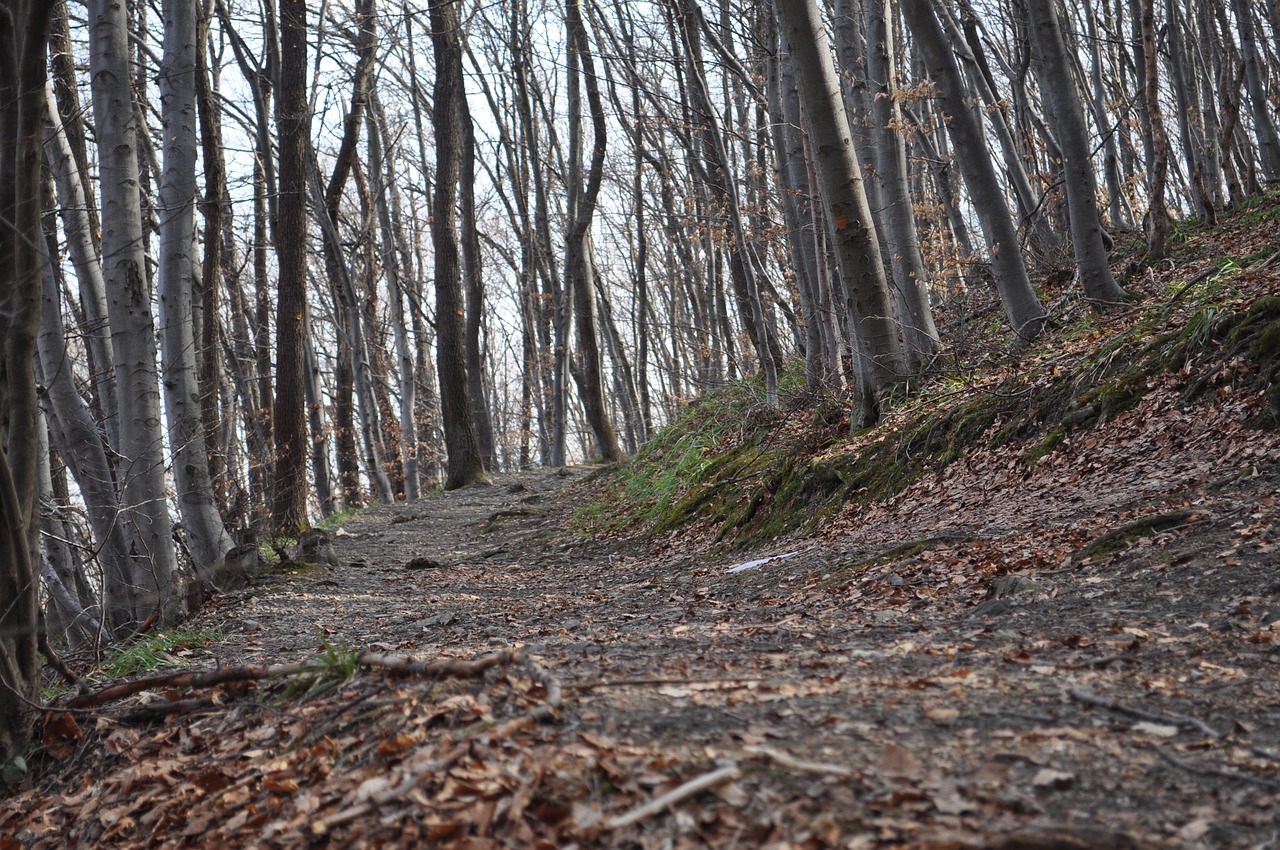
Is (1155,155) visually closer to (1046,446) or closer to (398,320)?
(1046,446)

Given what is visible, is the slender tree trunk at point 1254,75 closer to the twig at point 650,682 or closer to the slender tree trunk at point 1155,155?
the slender tree trunk at point 1155,155

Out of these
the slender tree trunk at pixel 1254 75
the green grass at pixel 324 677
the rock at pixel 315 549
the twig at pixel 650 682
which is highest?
the slender tree trunk at pixel 1254 75

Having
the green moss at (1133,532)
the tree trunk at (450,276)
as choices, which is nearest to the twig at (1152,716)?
the green moss at (1133,532)

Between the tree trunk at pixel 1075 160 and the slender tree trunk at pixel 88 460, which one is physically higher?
the tree trunk at pixel 1075 160

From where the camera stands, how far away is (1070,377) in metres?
6.20

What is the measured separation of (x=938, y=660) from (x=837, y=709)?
728 mm

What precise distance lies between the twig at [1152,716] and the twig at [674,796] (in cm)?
118

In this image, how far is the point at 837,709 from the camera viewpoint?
2.63 meters

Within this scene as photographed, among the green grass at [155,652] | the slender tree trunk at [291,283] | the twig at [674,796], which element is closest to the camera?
the twig at [674,796]

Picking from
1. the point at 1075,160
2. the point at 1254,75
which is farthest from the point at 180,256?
the point at 1254,75

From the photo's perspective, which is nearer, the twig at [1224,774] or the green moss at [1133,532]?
the twig at [1224,774]

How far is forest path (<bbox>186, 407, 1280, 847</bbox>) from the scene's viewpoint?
198 centimetres

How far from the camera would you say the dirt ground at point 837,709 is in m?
2.01

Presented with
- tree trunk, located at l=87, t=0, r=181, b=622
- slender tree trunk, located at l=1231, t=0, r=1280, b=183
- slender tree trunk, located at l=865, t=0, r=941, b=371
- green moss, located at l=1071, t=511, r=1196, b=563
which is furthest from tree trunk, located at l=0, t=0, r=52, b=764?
slender tree trunk, located at l=1231, t=0, r=1280, b=183
